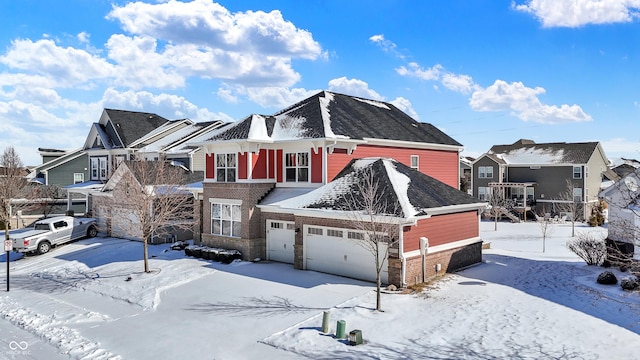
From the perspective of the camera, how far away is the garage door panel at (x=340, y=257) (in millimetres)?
18906

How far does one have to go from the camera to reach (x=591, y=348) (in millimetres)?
11859

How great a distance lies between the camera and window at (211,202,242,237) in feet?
80.4

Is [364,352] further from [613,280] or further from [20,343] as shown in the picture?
[613,280]

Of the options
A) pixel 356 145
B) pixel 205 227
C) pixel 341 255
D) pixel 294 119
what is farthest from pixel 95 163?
pixel 341 255

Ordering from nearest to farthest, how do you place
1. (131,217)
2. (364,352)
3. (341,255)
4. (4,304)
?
1. (364,352)
2. (4,304)
3. (341,255)
4. (131,217)

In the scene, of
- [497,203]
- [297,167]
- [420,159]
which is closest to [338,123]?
[297,167]

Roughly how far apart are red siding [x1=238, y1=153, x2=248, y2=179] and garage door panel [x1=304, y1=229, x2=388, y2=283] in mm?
5374

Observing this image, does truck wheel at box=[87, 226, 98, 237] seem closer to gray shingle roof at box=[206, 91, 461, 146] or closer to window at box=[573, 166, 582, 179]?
gray shingle roof at box=[206, 91, 461, 146]

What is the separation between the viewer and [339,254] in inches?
784

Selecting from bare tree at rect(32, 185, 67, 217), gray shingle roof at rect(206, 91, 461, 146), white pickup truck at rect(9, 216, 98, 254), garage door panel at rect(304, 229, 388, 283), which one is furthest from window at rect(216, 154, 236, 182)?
bare tree at rect(32, 185, 67, 217)

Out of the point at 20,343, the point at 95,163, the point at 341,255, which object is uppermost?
the point at 95,163

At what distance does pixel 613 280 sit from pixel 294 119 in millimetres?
17207

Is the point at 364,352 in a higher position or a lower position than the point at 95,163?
lower

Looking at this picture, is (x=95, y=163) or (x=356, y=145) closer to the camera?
(x=356, y=145)
